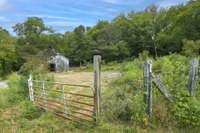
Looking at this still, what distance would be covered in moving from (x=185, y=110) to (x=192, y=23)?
1433 inches

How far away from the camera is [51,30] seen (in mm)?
61000

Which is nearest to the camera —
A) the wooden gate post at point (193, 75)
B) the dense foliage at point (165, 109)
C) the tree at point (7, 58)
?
the dense foliage at point (165, 109)

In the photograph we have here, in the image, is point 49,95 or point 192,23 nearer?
point 49,95

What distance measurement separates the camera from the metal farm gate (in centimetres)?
746

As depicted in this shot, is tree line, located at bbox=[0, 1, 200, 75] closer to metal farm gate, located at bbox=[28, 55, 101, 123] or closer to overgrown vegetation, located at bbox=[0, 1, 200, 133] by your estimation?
overgrown vegetation, located at bbox=[0, 1, 200, 133]

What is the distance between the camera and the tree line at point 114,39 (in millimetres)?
44281

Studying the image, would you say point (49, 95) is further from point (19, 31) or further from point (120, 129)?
point (19, 31)

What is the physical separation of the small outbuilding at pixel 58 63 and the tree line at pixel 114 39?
4.69ft

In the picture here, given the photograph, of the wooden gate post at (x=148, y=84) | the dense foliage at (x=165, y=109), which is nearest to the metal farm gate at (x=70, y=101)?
the dense foliage at (x=165, y=109)

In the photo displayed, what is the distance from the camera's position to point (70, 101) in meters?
9.91

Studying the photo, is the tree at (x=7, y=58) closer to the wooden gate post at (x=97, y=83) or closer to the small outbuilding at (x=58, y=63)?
the small outbuilding at (x=58, y=63)

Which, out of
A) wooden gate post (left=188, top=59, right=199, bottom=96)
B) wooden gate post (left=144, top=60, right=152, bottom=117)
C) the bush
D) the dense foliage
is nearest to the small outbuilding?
the bush

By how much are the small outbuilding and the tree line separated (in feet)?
4.69

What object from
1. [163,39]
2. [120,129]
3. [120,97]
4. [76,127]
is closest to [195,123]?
[120,129]
